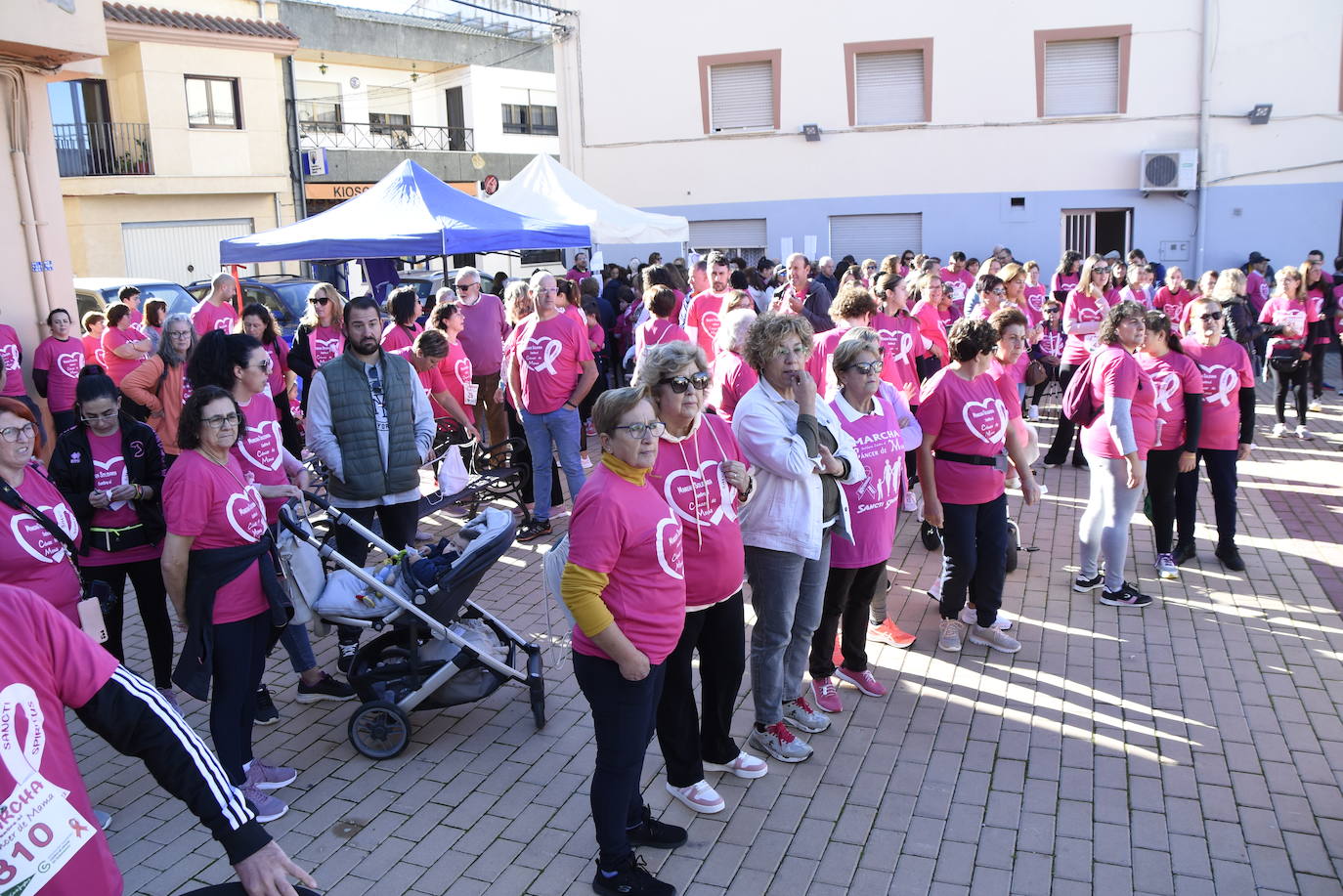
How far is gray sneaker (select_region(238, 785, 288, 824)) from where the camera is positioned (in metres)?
4.19

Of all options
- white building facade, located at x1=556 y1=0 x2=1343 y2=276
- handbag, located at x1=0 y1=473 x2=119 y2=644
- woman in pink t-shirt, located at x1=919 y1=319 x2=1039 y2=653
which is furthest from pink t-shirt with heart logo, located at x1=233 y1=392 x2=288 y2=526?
white building facade, located at x1=556 y1=0 x2=1343 y2=276

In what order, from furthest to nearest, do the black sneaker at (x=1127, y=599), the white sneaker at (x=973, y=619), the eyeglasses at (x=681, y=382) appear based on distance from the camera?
the black sneaker at (x=1127, y=599) < the white sneaker at (x=973, y=619) < the eyeglasses at (x=681, y=382)

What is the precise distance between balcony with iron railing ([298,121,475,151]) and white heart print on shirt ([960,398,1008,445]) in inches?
1005

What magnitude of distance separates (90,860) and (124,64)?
81.2ft

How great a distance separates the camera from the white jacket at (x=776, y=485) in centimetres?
411

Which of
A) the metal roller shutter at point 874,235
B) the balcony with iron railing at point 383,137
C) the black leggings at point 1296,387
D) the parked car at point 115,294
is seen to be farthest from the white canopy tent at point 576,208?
the balcony with iron railing at point 383,137

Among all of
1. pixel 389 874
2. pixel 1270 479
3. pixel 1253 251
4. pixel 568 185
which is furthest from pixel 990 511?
pixel 1253 251

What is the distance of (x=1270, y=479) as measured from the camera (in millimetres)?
9172

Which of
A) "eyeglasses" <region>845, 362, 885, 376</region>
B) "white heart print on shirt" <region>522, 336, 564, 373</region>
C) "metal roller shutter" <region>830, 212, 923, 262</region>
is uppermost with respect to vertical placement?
"metal roller shutter" <region>830, 212, 923, 262</region>

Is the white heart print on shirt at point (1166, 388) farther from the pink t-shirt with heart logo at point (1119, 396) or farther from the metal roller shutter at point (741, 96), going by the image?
the metal roller shutter at point (741, 96)

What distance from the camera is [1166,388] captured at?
636 centimetres

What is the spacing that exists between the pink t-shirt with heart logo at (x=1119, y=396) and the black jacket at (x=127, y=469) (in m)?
4.95

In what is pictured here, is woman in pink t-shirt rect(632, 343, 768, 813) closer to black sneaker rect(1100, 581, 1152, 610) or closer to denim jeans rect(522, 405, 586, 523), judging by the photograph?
black sneaker rect(1100, 581, 1152, 610)

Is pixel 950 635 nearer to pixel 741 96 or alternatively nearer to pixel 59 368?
pixel 59 368
